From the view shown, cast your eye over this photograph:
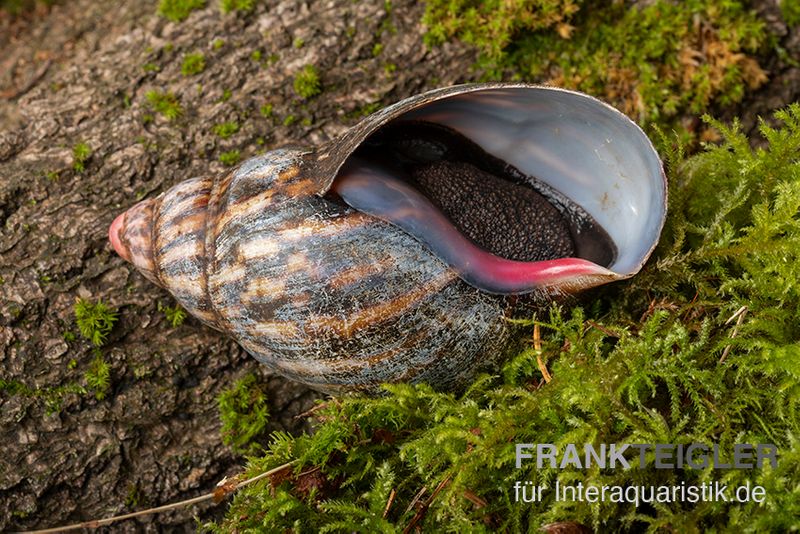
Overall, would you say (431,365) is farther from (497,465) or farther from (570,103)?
(570,103)

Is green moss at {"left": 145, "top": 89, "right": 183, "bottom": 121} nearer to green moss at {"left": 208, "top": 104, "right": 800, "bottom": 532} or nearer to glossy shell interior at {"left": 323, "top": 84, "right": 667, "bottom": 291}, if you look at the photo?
glossy shell interior at {"left": 323, "top": 84, "right": 667, "bottom": 291}

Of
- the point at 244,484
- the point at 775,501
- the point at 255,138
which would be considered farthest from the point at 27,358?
the point at 775,501

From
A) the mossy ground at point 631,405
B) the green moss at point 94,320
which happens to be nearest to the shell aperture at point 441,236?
the mossy ground at point 631,405

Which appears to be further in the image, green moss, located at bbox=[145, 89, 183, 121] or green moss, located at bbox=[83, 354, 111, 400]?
green moss, located at bbox=[145, 89, 183, 121]

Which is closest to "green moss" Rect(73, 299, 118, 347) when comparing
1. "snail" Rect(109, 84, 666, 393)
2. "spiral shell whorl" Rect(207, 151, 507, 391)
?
"snail" Rect(109, 84, 666, 393)

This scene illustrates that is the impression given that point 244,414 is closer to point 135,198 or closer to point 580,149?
point 135,198

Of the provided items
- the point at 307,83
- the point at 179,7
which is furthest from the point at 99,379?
the point at 179,7
